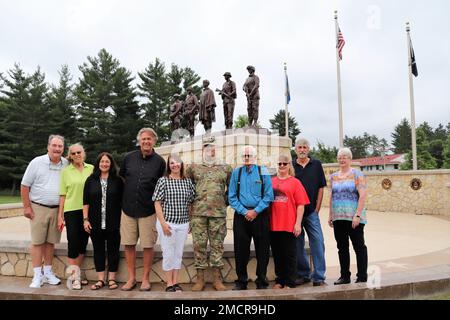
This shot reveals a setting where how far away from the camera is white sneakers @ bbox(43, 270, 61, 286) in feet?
12.7

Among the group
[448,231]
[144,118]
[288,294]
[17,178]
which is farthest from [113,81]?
[288,294]

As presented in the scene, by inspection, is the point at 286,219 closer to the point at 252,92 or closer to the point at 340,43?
the point at 252,92

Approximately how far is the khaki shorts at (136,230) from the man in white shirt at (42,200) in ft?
2.69

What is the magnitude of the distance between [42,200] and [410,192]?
39.5ft

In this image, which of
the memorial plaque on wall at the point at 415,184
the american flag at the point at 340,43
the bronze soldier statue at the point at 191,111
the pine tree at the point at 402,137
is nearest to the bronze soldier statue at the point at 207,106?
the bronze soldier statue at the point at 191,111

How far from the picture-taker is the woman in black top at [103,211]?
364cm

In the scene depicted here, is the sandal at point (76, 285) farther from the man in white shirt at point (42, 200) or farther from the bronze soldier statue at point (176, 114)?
the bronze soldier statue at point (176, 114)

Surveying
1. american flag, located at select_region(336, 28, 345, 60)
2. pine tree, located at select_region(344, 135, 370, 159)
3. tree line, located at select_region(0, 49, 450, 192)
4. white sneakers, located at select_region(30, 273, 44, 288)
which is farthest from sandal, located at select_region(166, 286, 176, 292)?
pine tree, located at select_region(344, 135, 370, 159)

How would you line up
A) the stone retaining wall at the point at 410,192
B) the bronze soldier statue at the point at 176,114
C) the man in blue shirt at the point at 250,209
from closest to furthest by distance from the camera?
the man in blue shirt at the point at 250,209
the stone retaining wall at the point at 410,192
the bronze soldier statue at the point at 176,114

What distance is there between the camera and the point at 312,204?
377cm

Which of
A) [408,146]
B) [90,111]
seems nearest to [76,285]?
[90,111]
